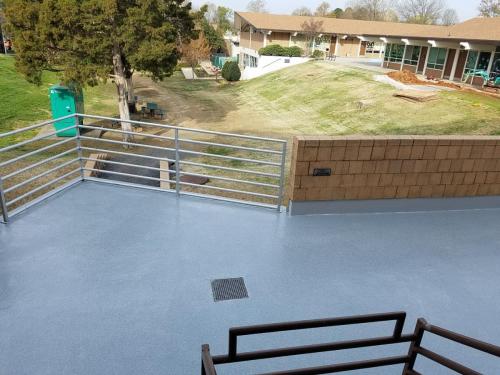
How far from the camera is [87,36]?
671 inches

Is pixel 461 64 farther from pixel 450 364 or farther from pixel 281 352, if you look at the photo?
pixel 281 352

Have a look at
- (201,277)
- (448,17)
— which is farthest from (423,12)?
(201,277)

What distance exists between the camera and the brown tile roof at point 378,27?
89.4 ft

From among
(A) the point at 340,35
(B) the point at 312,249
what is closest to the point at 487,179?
(B) the point at 312,249

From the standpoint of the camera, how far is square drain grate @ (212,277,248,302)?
150 inches

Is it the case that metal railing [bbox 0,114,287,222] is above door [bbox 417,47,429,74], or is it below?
below

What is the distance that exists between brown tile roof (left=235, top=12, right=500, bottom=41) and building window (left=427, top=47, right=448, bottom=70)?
1146mm

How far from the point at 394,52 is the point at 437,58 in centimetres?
501

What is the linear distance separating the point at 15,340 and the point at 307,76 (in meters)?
33.1

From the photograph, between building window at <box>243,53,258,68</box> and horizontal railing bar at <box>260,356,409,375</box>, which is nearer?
horizontal railing bar at <box>260,356,409,375</box>

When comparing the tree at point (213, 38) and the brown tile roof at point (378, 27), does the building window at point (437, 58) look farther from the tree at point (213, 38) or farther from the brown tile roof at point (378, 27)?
the tree at point (213, 38)

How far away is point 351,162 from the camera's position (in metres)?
5.22

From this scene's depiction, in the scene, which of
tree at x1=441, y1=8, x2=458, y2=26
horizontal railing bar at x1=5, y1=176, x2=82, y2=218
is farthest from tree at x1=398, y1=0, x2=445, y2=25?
horizontal railing bar at x1=5, y1=176, x2=82, y2=218

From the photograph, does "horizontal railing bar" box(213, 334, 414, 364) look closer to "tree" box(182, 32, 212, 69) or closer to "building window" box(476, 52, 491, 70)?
"building window" box(476, 52, 491, 70)
